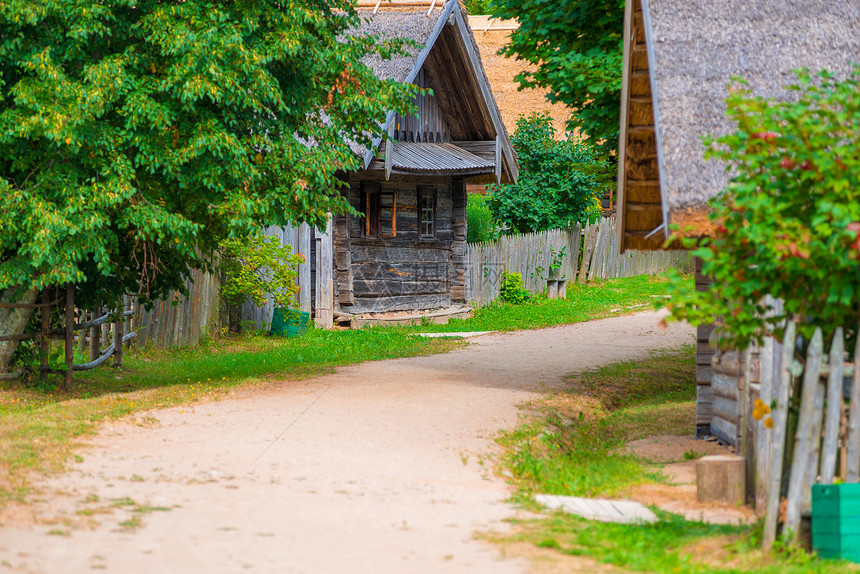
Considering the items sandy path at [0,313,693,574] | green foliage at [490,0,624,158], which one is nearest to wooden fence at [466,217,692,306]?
green foliage at [490,0,624,158]

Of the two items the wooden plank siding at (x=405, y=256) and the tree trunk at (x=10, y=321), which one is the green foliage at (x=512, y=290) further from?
the tree trunk at (x=10, y=321)

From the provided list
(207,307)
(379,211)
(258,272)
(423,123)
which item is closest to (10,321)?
(207,307)

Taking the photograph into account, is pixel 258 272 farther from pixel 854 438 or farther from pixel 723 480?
pixel 854 438

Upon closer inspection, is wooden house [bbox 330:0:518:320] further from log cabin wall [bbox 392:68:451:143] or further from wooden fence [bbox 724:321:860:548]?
wooden fence [bbox 724:321:860:548]

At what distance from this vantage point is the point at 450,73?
18.8 metres

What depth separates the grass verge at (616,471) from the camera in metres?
4.67

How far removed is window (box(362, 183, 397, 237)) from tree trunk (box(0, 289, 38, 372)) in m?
8.73

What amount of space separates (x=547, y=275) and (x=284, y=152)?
1461 cm

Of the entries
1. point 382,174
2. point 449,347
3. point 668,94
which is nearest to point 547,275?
point 382,174

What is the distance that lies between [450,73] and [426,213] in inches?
113

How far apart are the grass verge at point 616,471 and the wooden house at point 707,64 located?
1.14 m

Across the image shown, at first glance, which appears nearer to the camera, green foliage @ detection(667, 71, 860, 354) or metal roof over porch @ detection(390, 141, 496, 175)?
green foliage @ detection(667, 71, 860, 354)

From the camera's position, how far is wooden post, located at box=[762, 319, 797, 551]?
15.9 feet

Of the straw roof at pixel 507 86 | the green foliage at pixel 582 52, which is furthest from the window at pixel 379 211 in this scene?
the straw roof at pixel 507 86
